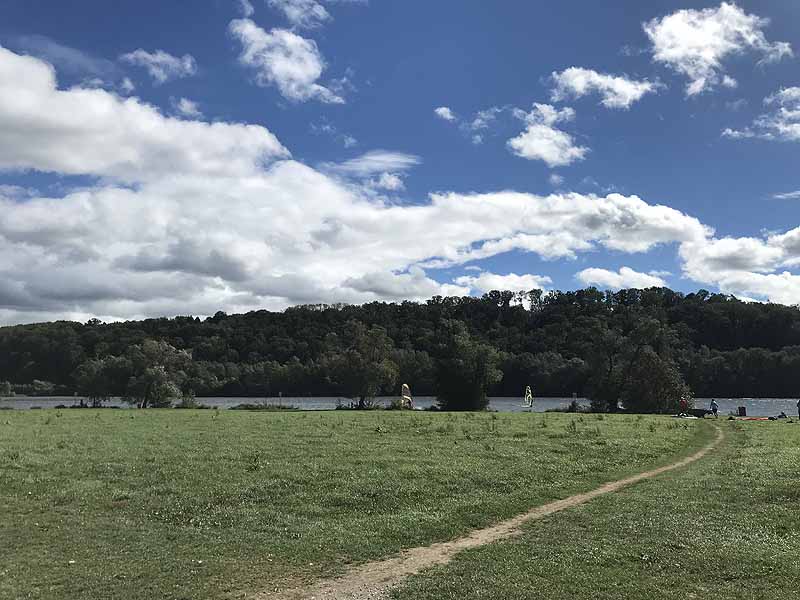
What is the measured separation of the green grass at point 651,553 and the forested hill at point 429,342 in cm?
8844

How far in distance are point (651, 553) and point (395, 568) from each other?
16.7 ft

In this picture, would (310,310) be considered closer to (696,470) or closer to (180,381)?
(180,381)

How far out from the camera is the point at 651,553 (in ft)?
43.4

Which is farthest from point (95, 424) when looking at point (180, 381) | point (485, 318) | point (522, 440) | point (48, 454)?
point (485, 318)

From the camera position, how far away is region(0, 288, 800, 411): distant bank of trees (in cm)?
8488

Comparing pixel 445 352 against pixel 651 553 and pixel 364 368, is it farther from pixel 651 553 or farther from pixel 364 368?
pixel 651 553

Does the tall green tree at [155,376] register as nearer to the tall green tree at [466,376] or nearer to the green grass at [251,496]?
the tall green tree at [466,376]

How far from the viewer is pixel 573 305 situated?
175 m

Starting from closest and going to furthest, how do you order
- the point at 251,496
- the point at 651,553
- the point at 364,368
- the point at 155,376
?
the point at 651,553 → the point at 251,496 → the point at 155,376 → the point at 364,368

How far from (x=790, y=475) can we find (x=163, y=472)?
21015 mm

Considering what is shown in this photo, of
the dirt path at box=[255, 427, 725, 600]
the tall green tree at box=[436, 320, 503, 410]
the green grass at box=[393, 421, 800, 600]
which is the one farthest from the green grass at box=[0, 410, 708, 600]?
the tall green tree at box=[436, 320, 503, 410]

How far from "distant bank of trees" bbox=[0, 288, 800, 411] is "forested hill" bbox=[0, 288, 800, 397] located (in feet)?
1.03

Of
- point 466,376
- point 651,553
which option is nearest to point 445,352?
point 466,376

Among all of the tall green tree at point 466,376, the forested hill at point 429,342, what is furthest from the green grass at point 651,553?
the forested hill at point 429,342
